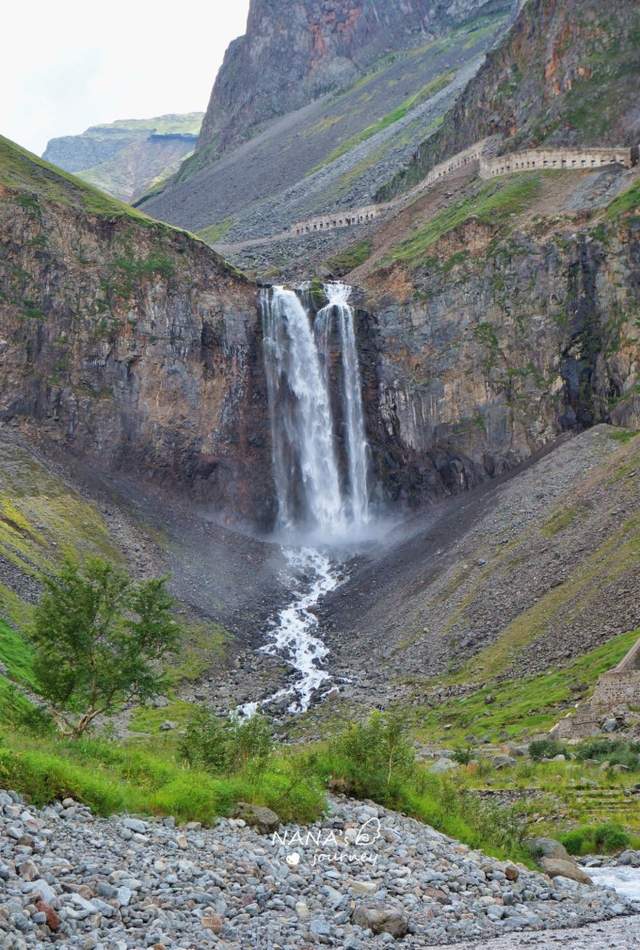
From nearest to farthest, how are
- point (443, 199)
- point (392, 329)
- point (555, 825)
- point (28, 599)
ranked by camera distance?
point (555, 825)
point (28, 599)
point (392, 329)
point (443, 199)

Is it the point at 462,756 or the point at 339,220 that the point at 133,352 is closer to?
the point at 339,220

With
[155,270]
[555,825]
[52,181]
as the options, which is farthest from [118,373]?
[555,825]

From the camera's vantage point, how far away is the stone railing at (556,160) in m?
104

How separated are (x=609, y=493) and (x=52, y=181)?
62.9 m

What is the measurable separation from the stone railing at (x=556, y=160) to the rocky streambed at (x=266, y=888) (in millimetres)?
94183

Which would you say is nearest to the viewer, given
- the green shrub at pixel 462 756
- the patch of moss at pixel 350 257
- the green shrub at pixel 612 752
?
the green shrub at pixel 612 752

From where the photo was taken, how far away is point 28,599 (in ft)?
197

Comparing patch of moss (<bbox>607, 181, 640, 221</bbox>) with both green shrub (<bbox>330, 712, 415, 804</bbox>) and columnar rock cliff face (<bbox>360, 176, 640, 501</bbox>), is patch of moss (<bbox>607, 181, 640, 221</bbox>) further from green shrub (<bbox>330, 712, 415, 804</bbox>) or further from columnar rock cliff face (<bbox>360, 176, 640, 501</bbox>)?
green shrub (<bbox>330, 712, 415, 804</bbox>)

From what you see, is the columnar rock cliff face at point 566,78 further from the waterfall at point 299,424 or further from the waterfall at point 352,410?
the waterfall at point 299,424

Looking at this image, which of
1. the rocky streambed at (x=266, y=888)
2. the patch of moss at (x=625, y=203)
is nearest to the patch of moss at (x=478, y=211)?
the patch of moss at (x=625, y=203)

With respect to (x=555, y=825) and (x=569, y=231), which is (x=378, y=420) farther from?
(x=555, y=825)

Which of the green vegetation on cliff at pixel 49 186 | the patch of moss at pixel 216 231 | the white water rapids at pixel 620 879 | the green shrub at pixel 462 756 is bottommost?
the green shrub at pixel 462 756

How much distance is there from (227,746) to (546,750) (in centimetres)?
1712

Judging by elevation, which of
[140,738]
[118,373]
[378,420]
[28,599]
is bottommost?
[140,738]
